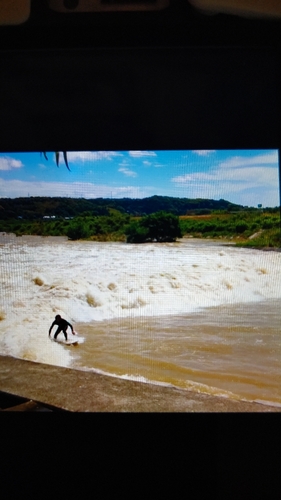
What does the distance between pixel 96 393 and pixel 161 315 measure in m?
0.38

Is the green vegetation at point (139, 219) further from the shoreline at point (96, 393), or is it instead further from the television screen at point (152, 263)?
the shoreline at point (96, 393)

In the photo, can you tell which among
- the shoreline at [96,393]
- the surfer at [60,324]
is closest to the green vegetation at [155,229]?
the surfer at [60,324]

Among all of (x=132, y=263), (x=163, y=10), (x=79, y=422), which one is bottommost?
(x=79, y=422)

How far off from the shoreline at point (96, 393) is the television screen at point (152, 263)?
0.10ft

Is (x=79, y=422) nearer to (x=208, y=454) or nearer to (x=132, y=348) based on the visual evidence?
(x=132, y=348)

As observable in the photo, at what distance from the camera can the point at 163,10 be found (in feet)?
5.60

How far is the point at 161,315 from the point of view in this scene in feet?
5.52

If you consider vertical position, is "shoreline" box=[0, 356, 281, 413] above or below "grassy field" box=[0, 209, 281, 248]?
below

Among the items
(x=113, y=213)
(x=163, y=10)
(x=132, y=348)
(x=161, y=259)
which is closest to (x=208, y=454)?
(x=132, y=348)

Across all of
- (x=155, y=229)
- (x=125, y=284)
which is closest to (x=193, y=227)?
(x=155, y=229)

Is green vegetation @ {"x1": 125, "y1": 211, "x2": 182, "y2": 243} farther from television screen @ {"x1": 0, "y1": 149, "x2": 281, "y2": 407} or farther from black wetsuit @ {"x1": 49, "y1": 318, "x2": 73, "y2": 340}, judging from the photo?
black wetsuit @ {"x1": 49, "y1": 318, "x2": 73, "y2": 340}

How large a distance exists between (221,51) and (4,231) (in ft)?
3.51

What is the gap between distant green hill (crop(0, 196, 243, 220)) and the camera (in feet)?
5.51

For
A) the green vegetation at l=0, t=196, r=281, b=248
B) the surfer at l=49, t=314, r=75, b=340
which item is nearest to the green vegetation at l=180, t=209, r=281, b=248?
the green vegetation at l=0, t=196, r=281, b=248
